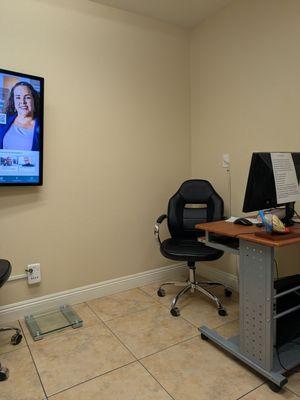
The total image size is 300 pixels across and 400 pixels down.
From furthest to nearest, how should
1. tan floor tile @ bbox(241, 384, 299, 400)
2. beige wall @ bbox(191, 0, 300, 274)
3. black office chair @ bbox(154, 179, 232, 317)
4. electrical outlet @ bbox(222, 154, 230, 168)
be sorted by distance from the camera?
electrical outlet @ bbox(222, 154, 230, 168), black office chair @ bbox(154, 179, 232, 317), beige wall @ bbox(191, 0, 300, 274), tan floor tile @ bbox(241, 384, 299, 400)

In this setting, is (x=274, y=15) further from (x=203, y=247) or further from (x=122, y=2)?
(x=203, y=247)

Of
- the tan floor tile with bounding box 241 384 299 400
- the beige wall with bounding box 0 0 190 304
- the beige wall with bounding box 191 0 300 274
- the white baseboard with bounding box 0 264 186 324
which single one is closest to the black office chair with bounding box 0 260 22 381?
the white baseboard with bounding box 0 264 186 324

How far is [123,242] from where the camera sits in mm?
2869

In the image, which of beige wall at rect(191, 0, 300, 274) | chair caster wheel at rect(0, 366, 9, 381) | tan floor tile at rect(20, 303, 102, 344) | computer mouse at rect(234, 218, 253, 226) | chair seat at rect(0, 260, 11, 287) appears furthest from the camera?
beige wall at rect(191, 0, 300, 274)

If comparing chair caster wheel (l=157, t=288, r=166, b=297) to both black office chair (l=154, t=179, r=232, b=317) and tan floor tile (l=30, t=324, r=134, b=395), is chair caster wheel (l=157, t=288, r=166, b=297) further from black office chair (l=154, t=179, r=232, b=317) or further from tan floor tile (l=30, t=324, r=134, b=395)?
tan floor tile (l=30, t=324, r=134, b=395)

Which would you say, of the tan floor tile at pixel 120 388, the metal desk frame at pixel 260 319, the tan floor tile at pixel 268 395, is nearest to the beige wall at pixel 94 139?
the tan floor tile at pixel 120 388

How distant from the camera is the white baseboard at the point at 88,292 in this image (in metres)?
2.32

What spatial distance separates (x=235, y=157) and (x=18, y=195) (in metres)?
1.99

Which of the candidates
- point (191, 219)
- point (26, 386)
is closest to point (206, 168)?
point (191, 219)

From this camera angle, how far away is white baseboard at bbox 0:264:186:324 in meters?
2.32

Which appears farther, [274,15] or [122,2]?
[122,2]

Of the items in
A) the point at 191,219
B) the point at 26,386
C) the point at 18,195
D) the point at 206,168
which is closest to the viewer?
Answer: the point at 26,386

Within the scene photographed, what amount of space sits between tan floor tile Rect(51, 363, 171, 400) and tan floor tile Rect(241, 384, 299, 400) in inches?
17.4

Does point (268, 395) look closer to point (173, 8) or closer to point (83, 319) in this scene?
point (83, 319)
